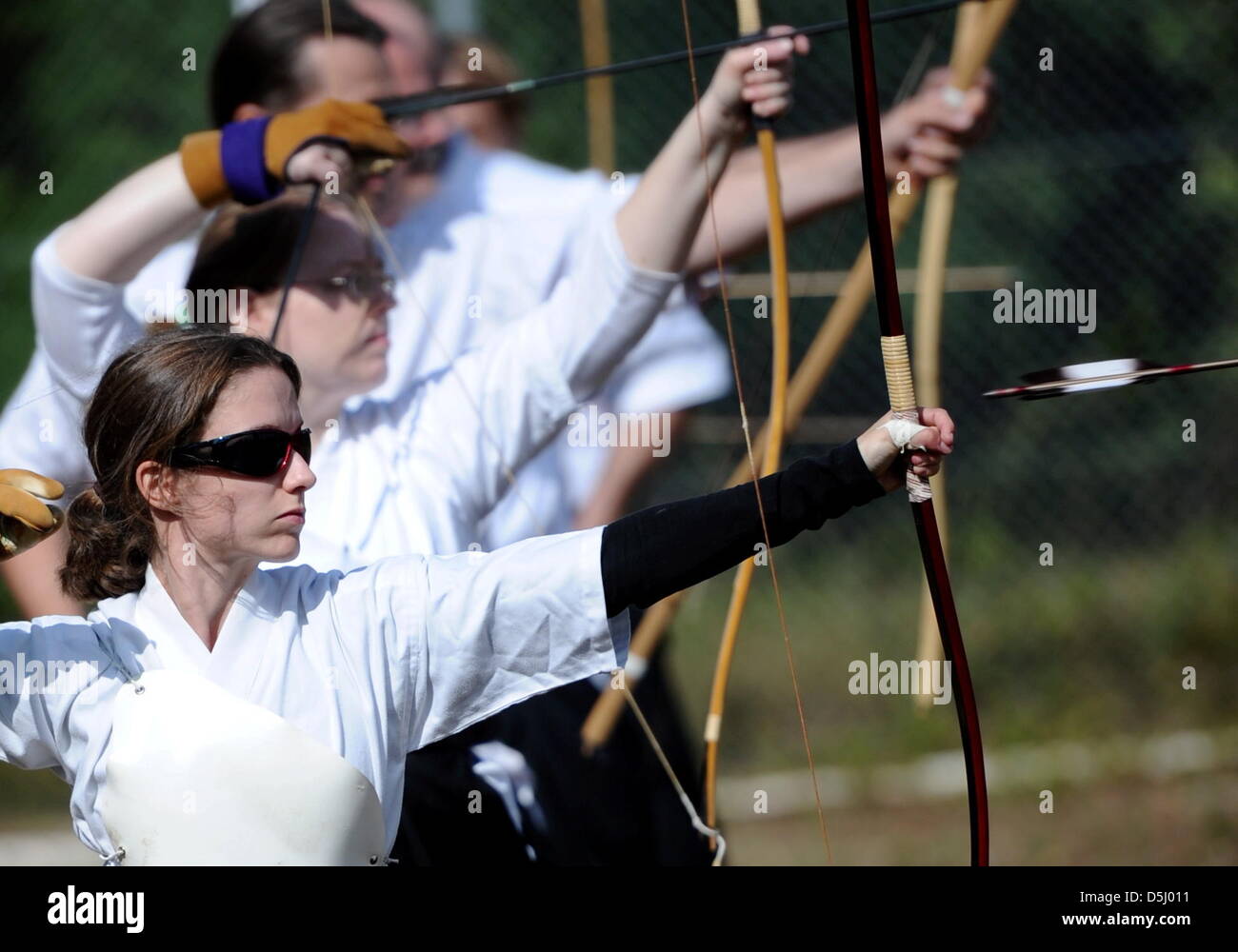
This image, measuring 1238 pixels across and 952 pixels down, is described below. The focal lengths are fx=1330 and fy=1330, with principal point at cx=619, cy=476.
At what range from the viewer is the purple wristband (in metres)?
2.02

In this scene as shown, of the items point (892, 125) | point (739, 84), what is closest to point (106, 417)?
point (739, 84)

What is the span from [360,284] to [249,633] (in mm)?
928

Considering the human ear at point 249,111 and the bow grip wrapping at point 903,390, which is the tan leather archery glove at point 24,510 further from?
the human ear at point 249,111

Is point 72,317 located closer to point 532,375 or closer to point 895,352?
point 532,375

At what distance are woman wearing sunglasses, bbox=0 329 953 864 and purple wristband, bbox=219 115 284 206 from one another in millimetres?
673

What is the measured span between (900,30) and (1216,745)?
6.83 ft

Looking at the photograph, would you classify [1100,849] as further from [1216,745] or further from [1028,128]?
[1028,128]

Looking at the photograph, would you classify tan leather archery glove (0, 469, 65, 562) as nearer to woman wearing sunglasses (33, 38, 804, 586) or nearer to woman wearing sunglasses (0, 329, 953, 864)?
woman wearing sunglasses (0, 329, 953, 864)

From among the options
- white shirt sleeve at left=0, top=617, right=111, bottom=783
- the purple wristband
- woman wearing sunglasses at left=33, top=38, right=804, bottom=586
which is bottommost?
Answer: white shirt sleeve at left=0, top=617, right=111, bottom=783

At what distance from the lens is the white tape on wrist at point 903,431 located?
4.14ft

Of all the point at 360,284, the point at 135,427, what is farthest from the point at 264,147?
the point at 135,427

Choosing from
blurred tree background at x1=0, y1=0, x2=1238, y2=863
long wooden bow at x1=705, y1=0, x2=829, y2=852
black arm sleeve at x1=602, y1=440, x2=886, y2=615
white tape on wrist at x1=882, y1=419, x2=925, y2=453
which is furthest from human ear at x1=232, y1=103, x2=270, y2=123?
white tape on wrist at x1=882, y1=419, x2=925, y2=453

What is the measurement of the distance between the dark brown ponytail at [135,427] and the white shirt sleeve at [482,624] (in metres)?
0.23

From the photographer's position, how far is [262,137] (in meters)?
2.03
